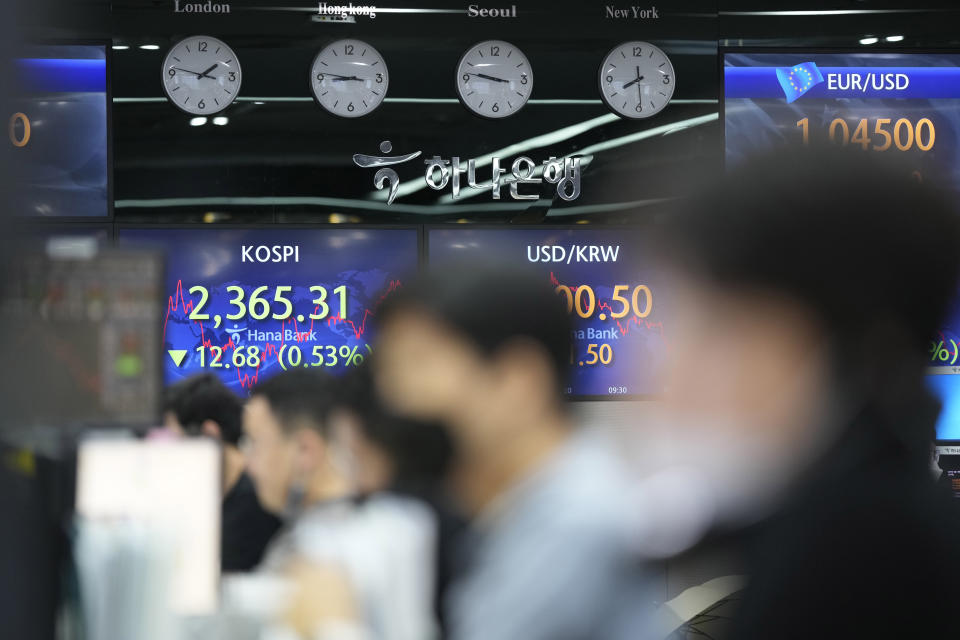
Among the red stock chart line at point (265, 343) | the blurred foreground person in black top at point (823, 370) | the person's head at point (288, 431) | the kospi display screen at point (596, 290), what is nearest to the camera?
the blurred foreground person in black top at point (823, 370)

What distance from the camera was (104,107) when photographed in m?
4.55

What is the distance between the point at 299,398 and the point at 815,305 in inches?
70.0

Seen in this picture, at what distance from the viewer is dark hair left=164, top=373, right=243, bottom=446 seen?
2.75m

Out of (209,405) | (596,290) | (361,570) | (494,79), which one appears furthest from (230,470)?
(494,79)

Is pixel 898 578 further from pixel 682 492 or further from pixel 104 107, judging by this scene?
pixel 104 107

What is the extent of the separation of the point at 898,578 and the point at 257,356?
13.5 ft

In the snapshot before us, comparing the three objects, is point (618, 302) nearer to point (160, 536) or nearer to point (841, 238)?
point (160, 536)

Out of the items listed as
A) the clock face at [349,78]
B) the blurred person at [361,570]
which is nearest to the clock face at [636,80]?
the clock face at [349,78]

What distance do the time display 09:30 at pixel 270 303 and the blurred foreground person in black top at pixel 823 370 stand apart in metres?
4.03

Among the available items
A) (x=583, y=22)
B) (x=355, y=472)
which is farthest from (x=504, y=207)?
(x=355, y=472)

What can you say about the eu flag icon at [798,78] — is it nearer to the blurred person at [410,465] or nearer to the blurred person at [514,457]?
the blurred person at [410,465]

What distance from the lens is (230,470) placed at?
265 cm

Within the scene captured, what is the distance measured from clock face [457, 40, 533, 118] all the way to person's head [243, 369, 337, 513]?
104 inches

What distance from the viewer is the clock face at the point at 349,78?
468 centimetres
